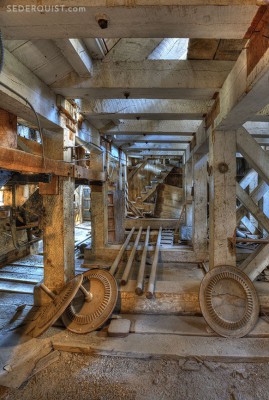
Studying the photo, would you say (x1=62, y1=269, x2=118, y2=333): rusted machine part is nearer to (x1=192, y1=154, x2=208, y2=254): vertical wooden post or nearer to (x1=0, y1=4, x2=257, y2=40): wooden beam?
(x1=192, y1=154, x2=208, y2=254): vertical wooden post

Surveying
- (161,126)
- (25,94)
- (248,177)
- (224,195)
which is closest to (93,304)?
(224,195)

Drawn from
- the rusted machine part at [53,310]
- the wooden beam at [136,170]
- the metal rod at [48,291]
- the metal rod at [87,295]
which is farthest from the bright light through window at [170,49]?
the wooden beam at [136,170]

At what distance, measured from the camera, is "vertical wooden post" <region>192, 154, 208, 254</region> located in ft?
18.6

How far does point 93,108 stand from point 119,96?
1026 mm

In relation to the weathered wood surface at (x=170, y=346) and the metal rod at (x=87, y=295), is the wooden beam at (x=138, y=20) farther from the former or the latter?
the weathered wood surface at (x=170, y=346)

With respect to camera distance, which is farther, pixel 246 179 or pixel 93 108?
pixel 246 179

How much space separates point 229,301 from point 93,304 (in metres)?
2.04

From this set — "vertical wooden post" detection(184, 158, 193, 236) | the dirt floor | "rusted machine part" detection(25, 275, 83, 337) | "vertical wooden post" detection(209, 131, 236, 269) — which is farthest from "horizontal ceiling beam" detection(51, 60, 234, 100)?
"vertical wooden post" detection(184, 158, 193, 236)

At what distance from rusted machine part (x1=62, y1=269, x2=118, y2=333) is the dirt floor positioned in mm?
456

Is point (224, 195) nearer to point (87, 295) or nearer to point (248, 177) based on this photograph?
point (87, 295)

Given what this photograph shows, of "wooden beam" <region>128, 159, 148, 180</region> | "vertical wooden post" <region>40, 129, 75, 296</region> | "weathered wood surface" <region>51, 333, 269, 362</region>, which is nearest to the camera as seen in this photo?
"weathered wood surface" <region>51, 333, 269, 362</region>

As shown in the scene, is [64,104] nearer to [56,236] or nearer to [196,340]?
[56,236]

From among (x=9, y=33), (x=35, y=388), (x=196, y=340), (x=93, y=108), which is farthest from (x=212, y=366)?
(x=93, y=108)

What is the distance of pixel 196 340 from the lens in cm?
307
